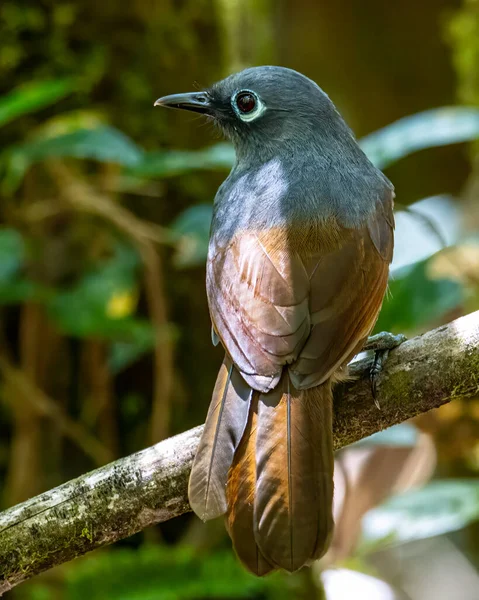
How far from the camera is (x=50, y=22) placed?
4598 mm

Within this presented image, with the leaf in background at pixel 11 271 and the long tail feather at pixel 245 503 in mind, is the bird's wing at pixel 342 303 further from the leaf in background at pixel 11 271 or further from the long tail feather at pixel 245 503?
the leaf in background at pixel 11 271

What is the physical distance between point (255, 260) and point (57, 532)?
886mm

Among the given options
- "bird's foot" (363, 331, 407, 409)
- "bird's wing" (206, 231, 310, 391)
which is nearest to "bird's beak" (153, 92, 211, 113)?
"bird's wing" (206, 231, 310, 391)

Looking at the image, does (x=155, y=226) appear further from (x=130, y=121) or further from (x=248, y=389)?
(x=248, y=389)

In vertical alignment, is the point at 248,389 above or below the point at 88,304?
above

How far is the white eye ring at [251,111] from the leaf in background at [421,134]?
63 cm

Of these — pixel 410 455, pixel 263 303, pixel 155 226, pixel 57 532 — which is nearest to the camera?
pixel 57 532

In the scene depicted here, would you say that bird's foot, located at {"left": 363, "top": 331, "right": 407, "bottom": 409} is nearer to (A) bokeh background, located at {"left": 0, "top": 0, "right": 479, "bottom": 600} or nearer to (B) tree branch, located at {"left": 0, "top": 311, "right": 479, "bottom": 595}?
(B) tree branch, located at {"left": 0, "top": 311, "right": 479, "bottom": 595}

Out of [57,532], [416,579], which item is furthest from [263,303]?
[416,579]

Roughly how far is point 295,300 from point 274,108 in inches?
39.0

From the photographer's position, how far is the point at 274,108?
2910 mm

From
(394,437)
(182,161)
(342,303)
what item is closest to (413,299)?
(394,437)

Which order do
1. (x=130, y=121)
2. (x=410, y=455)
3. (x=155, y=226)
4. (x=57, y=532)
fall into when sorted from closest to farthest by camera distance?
(x=57, y=532) < (x=410, y=455) < (x=155, y=226) < (x=130, y=121)

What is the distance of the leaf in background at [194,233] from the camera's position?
3658 millimetres
